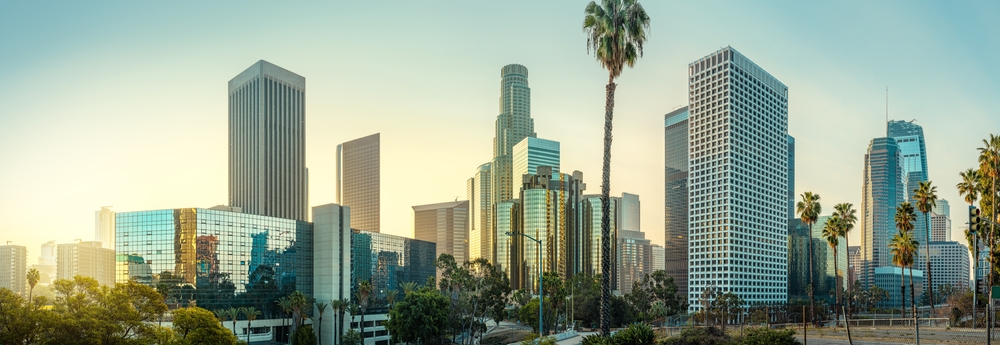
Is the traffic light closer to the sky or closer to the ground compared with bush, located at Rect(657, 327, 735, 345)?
closer to the sky

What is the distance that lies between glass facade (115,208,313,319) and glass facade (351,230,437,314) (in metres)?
18.0

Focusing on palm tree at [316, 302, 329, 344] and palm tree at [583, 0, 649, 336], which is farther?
palm tree at [316, 302, 329, 344]

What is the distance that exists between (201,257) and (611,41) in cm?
6769

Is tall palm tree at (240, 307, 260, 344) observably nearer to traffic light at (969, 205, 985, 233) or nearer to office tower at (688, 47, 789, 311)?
traffic light at (969, 205, 985, 233)

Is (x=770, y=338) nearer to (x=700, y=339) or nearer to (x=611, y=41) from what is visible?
(x=700, y=339)

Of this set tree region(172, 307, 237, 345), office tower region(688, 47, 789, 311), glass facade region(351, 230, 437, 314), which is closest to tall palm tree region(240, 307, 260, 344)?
glass facade region(351, 230, 437, 314)

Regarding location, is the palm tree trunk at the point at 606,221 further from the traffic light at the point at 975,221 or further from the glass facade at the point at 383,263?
the glass facade at the point at 383,263

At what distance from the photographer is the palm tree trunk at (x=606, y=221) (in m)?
40.2

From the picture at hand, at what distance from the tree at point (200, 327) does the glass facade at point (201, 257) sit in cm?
3594

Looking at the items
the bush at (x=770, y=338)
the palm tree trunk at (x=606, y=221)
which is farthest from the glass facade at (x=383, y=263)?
the bush at (x=770, y=338)

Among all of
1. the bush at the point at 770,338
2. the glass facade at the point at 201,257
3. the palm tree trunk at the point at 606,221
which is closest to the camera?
the bush at the point at 770,338

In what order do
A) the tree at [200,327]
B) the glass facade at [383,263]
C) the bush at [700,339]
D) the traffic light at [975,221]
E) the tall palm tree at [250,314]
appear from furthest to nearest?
the glass facade at [383,263], the tall palm tree at [250,314], the tree at [200,327], the bush at [700,339], the traffic light at [975,221]

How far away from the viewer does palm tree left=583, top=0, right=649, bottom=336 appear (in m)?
41.7

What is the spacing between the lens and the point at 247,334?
90.9 m
